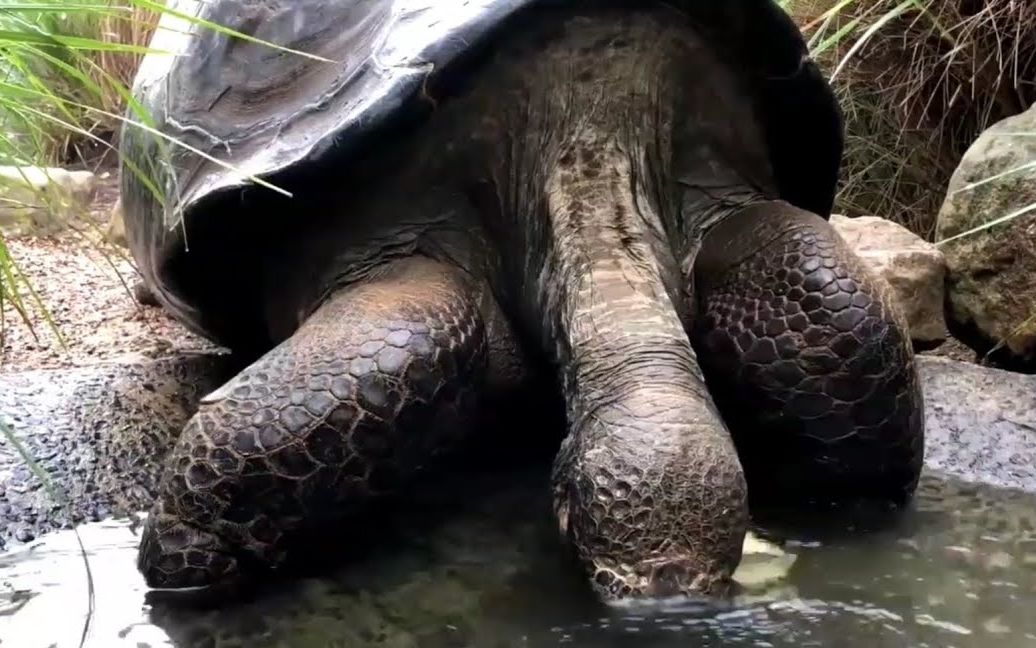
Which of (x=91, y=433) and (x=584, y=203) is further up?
(x=584, y=203)

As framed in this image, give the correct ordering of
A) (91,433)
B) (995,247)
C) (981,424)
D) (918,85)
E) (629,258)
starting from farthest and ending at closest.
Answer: (918,85) → (995,247) → (981,424) → (91,433) → (629,258)

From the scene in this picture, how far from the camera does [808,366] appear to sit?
7.55ft

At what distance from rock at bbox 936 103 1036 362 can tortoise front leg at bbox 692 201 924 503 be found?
1015 mm

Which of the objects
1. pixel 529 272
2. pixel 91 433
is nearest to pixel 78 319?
pixel 91 433

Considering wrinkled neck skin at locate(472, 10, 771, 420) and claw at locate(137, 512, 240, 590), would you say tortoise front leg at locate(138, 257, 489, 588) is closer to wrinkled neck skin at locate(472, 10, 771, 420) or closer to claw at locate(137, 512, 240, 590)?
claw at locate(137, 512, 240, 590)

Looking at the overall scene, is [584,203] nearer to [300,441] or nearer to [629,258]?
[629,258]

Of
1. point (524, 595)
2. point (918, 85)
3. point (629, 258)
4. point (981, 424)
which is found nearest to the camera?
point (524, 595)

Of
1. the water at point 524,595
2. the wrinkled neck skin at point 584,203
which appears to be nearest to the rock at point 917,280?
the wrinkled neck skin at point 584,203

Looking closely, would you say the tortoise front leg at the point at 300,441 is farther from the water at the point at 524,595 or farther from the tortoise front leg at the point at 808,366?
the tortoise front leg at the point at 808,366

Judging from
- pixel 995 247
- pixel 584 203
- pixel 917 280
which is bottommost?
pixel 917 280

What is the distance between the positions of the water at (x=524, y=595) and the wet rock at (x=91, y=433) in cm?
9

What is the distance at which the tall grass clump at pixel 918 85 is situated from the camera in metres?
4.12

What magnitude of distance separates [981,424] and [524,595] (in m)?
1.45

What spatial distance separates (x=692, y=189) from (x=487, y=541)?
94 cm
